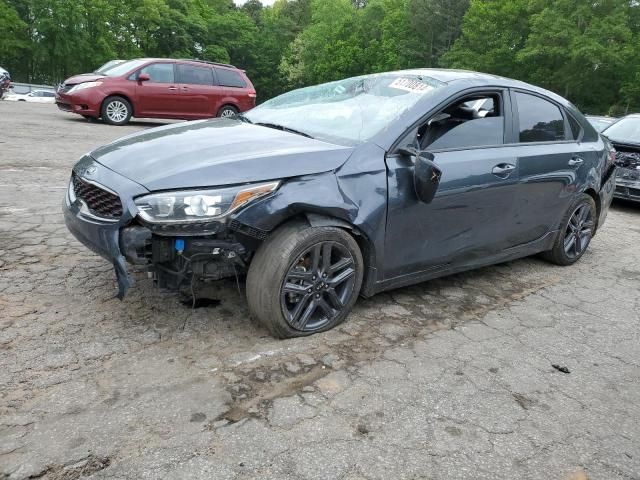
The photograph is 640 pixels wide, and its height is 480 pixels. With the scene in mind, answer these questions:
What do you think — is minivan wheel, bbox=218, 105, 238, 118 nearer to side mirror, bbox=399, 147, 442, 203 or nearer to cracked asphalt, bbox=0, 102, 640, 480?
cracked asphalt, bbox=0, 102, 640, 480

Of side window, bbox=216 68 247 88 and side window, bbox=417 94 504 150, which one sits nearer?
side window, bbox=417 94 504 150

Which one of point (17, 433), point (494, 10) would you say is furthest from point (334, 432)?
point (494, 10)

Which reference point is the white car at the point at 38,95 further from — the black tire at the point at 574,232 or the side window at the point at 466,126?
the side window at the point at 466,126

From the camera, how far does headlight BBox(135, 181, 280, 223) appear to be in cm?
272

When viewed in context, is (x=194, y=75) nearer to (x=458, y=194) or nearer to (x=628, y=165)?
(x=628, y=165)

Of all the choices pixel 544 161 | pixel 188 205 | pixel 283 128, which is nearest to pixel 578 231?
pixel 544 161


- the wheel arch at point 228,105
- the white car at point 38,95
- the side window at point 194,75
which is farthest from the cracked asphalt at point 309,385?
the white car at point 38,95

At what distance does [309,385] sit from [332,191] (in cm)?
104

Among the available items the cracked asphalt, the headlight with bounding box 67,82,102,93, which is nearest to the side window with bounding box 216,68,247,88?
the headlight with bounding box 67,82,102,93

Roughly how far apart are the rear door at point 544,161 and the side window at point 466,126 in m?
0.23

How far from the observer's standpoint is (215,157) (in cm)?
297

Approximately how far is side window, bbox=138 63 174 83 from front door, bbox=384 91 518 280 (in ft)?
34.2

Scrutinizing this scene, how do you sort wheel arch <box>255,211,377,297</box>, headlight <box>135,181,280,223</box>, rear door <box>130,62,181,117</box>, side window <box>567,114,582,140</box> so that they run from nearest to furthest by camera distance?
headlight <box>135,181,280,223</box> → wheel arch <box>255,211,377,297</box> → side window <box>567,114,582,140</box> → rear door <box>130,62,181,117</box>

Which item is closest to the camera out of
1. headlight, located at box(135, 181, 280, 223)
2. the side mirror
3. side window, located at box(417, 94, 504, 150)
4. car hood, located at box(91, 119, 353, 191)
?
headlight, located at box(135, 181, 280, 223)
